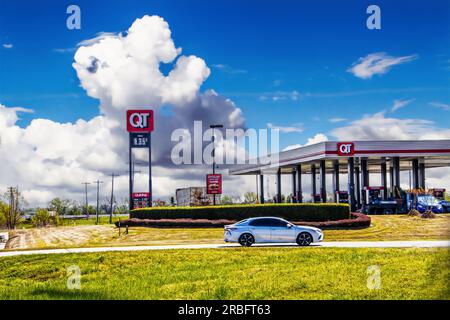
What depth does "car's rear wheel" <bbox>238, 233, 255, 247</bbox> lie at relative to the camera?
89.1ft

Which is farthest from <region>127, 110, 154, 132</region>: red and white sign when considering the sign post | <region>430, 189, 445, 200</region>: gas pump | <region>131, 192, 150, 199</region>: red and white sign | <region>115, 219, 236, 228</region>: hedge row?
<region>430, 189, 445, 200</region>: gas pump

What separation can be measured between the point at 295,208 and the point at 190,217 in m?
9.83

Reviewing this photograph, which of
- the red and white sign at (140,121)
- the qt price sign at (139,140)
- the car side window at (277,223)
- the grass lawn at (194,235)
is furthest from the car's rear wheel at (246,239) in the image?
the red and white sign at (140,121)

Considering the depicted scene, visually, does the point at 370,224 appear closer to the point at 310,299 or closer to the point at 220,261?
the point at 220,261

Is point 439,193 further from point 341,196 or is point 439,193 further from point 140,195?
point 140,195

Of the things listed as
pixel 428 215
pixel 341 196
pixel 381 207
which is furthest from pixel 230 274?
pixel 341 196

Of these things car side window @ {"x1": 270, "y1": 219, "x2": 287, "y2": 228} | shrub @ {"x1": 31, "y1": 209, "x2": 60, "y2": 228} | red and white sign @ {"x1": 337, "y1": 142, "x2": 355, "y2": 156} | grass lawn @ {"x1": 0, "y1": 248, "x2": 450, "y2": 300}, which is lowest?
shrub @ {"x1": 31, "y1": 209, "x2": 60, "y2": 228}

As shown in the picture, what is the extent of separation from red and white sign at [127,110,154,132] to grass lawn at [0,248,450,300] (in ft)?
117

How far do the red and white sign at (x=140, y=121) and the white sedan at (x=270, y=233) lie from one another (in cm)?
3452

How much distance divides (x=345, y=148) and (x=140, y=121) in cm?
2263

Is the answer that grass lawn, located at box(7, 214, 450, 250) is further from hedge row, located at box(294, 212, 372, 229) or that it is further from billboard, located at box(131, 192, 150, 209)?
billboard, located at box(131, 192, 150, 209)

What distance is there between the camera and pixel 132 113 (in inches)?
2334

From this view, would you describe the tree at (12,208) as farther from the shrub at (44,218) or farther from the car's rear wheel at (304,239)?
the car's rear wheel at (304,239)
